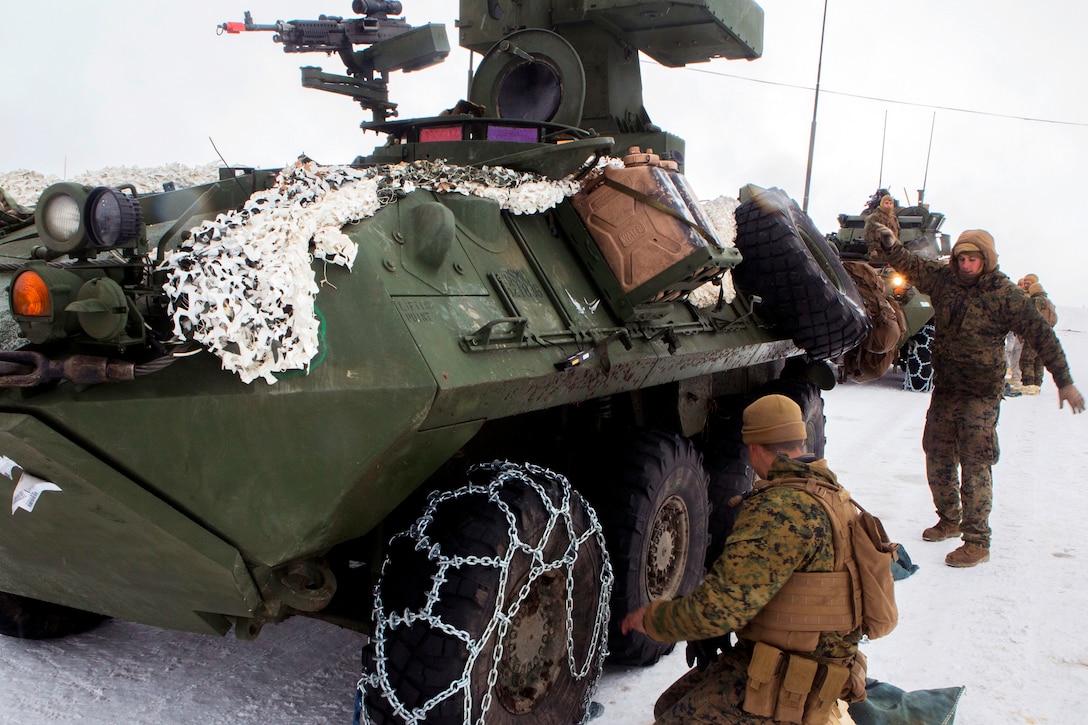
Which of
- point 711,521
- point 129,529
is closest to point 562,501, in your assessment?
point 129,529

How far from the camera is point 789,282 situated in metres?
4.64

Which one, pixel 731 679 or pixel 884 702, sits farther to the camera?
pixel 884 702

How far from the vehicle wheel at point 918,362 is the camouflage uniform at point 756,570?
10853 millimetres

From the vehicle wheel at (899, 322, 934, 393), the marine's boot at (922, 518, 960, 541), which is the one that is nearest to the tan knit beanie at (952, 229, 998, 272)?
the marine's boot at (922, 518, 960, 541)

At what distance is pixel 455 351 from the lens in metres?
2.62

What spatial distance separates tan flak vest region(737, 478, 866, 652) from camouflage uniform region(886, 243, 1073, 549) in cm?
319

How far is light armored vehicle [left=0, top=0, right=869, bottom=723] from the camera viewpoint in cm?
241

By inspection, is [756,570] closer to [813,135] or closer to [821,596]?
[821,596]

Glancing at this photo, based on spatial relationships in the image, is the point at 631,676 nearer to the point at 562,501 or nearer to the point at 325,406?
the point at 562,501

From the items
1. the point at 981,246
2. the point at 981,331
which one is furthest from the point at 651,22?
the point at 981,331

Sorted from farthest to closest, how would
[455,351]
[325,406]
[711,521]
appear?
[711,521] < [455,351] < [325,406]

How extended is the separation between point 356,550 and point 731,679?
1.31m

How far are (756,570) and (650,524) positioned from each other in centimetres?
120

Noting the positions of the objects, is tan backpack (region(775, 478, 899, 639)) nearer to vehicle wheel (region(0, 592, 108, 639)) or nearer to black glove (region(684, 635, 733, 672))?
black glove (region(684, 635, 733, 672))
